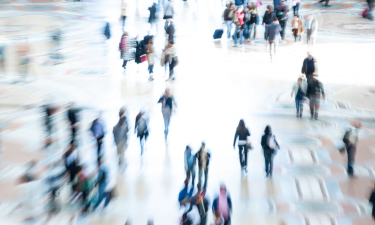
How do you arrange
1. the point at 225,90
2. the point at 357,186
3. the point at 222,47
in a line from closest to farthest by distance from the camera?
the point at 357,186 → the point at 225,90 → the point at 222,47

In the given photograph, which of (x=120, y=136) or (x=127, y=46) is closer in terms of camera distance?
(x=120, y=136)

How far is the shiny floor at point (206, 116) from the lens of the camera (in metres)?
7.55

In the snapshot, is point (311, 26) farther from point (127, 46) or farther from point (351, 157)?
point (351, 157)

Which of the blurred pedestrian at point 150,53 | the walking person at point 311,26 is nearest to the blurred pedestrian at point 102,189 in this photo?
the blurred pedestrian at point 150,53

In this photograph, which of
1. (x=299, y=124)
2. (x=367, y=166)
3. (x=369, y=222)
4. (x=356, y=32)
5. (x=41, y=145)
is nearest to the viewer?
(x=369, y=222)

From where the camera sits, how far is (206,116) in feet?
37.7

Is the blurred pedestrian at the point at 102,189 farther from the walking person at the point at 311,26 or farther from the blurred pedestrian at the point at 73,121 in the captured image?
the walking person at the point at 311,26

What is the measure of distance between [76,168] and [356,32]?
1668 cm

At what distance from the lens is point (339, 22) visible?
73.7ft

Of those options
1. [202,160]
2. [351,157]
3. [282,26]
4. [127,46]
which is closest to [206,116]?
[202,160]

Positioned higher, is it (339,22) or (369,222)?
(339,22)

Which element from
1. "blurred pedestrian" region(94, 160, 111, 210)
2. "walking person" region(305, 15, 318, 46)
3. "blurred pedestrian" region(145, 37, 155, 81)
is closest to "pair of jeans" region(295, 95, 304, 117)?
"blurred pedestrian" region(145, 37, 155, 81)

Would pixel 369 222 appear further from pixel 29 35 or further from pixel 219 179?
pixel 29 35

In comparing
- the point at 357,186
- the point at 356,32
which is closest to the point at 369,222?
the point at 357,186
